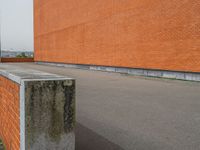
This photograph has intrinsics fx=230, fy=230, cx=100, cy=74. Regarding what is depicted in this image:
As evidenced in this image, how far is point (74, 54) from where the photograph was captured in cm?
2838

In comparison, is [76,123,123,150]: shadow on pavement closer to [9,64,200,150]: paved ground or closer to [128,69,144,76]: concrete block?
[9,64,200,150]: paved ground

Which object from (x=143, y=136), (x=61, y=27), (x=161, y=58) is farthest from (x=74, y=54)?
(x=143, y=136)

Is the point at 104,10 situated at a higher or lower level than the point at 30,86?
higher

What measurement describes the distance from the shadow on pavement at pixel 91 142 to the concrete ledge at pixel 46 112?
1007 mm

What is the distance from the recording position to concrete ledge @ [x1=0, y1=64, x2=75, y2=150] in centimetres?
267

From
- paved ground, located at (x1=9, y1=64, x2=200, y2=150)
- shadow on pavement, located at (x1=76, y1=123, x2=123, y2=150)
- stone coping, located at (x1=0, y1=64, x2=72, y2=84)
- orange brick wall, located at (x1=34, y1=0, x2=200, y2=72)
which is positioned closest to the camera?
stone coping, located at (x1=0, y1=64, x2=72, y2=84)

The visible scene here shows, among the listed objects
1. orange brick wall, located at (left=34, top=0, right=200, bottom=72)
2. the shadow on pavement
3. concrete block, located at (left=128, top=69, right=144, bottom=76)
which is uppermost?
orange brick wall, located at (left=34, top=0, right=200, bottom=72)

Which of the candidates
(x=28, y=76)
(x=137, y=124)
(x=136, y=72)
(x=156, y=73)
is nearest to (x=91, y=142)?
(x=137, y=124)

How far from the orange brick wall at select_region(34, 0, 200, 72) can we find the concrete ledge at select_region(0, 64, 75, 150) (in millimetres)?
12546

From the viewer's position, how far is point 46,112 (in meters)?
2.77

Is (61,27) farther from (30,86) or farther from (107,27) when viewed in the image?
(30,86)

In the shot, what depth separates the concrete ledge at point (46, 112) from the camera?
267 cm

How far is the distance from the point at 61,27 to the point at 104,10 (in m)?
10.8

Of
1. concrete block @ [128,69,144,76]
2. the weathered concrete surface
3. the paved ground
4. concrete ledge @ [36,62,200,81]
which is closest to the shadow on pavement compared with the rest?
the paved ground
